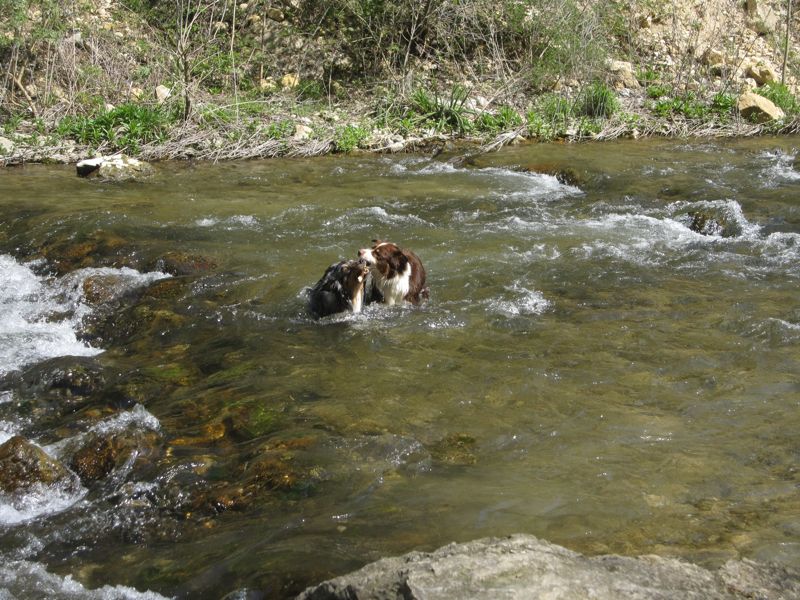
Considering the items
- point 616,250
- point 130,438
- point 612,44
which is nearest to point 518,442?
point 130,438

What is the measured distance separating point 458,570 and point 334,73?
1564 centimetres

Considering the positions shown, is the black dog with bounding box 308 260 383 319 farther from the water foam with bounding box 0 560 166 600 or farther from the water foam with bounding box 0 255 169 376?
the water foam with bounding box 0 560 166 600

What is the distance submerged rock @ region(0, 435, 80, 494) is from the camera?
4055 mm

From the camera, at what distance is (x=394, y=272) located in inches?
258

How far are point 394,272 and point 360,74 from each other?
11.5m

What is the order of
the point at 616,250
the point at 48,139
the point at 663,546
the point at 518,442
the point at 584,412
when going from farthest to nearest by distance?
the point at 48,139 < the point at 616,250 < the point at 584,412 < the point at 518,442 < the point at 663,546

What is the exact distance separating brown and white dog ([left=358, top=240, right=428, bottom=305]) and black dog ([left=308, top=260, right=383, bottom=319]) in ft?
0.28

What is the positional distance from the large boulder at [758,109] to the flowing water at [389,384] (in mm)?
5691

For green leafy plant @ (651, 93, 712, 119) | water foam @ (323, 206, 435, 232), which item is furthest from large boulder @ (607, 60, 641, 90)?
water foam @ (323, 206, 435, 232)

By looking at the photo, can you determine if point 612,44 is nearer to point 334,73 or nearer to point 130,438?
point 334,73

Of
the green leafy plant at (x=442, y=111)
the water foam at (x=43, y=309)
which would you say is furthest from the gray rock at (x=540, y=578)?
the green leafy plant at (x=442, y=111)

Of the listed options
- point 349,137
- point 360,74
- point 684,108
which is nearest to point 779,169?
point 684,108

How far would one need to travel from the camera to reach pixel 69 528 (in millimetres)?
3773

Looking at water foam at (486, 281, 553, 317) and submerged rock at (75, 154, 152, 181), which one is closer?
water foam at (486, 281, 553, 317)
